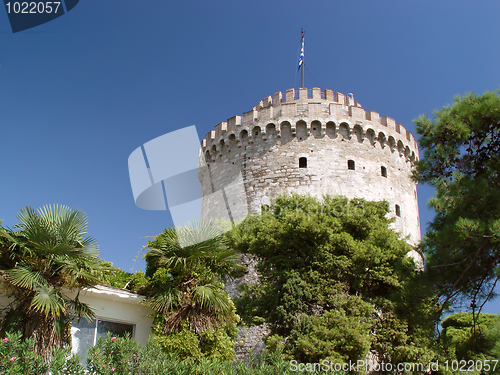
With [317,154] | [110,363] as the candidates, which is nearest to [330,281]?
[317,154]

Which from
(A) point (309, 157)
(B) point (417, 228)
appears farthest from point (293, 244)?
(B) point (417, 228)

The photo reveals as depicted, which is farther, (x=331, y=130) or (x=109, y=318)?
(x=331, y=130)

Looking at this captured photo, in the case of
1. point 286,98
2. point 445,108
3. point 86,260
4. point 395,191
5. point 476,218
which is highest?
point 286,98

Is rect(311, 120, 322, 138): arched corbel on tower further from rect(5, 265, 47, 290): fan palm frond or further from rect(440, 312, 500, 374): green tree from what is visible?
rect(5, 265, 47, 290): fan palm frond

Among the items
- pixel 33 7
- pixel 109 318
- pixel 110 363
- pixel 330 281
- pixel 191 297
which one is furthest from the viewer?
pixel 330 281

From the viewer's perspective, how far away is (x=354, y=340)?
10.4 meters

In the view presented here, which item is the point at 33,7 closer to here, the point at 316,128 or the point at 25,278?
the point at 25,278

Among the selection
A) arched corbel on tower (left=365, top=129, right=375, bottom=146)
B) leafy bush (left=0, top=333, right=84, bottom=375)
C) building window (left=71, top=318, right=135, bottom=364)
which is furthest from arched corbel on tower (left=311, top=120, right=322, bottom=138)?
leafy bush (left=0, top=333, right=84, bottom=375)

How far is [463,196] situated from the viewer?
290 inches

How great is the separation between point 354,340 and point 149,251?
511 centimetres

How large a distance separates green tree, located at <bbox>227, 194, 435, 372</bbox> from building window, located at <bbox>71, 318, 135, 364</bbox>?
3.78 meters

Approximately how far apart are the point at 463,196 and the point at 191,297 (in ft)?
18.2

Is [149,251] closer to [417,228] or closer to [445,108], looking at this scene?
[445,108]

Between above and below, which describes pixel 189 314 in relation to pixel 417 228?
below
